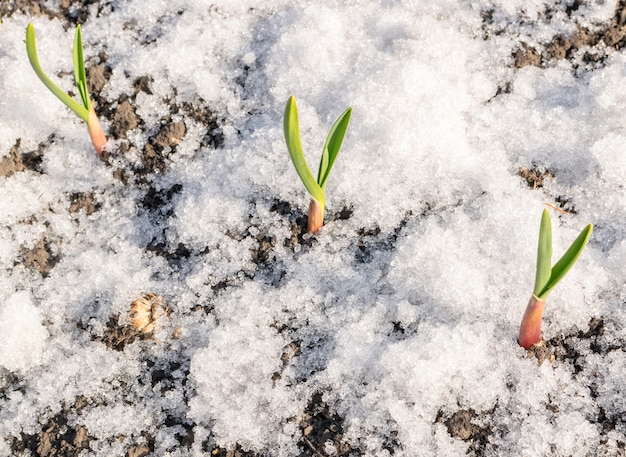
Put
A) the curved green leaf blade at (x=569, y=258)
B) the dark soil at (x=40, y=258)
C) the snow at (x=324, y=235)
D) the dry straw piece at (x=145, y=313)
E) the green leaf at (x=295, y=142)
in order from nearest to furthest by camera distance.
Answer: the curved green leaf blade at (x=569, y=258)
the green leaf at (x=295, y=142)
the snow at (x=324, y=235)
the dry straw piece at (x=145, y=313)
the dark soil at (x=40, y=258)

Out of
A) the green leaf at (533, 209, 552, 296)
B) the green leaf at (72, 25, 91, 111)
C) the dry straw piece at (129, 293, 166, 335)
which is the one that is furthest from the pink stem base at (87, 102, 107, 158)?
the green leaf at (533, 209, 552, 296)

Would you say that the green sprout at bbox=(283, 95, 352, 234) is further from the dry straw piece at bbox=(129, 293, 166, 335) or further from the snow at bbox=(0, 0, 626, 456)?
the dry straw piece at bbox=(129, 293, 166, 335)

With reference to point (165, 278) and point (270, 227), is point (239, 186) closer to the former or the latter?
point (270, 227)

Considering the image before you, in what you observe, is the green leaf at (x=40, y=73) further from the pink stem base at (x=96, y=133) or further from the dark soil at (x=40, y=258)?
the dark soil at (x=40, y=258)

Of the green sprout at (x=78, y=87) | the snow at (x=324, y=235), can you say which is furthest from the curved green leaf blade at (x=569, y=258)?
the green sprout at (x=78, y=87)

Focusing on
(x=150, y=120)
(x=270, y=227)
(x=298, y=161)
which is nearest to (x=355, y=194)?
(x=270, y=227)

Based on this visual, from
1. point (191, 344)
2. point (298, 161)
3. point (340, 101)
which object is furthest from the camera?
point (340, 101)
